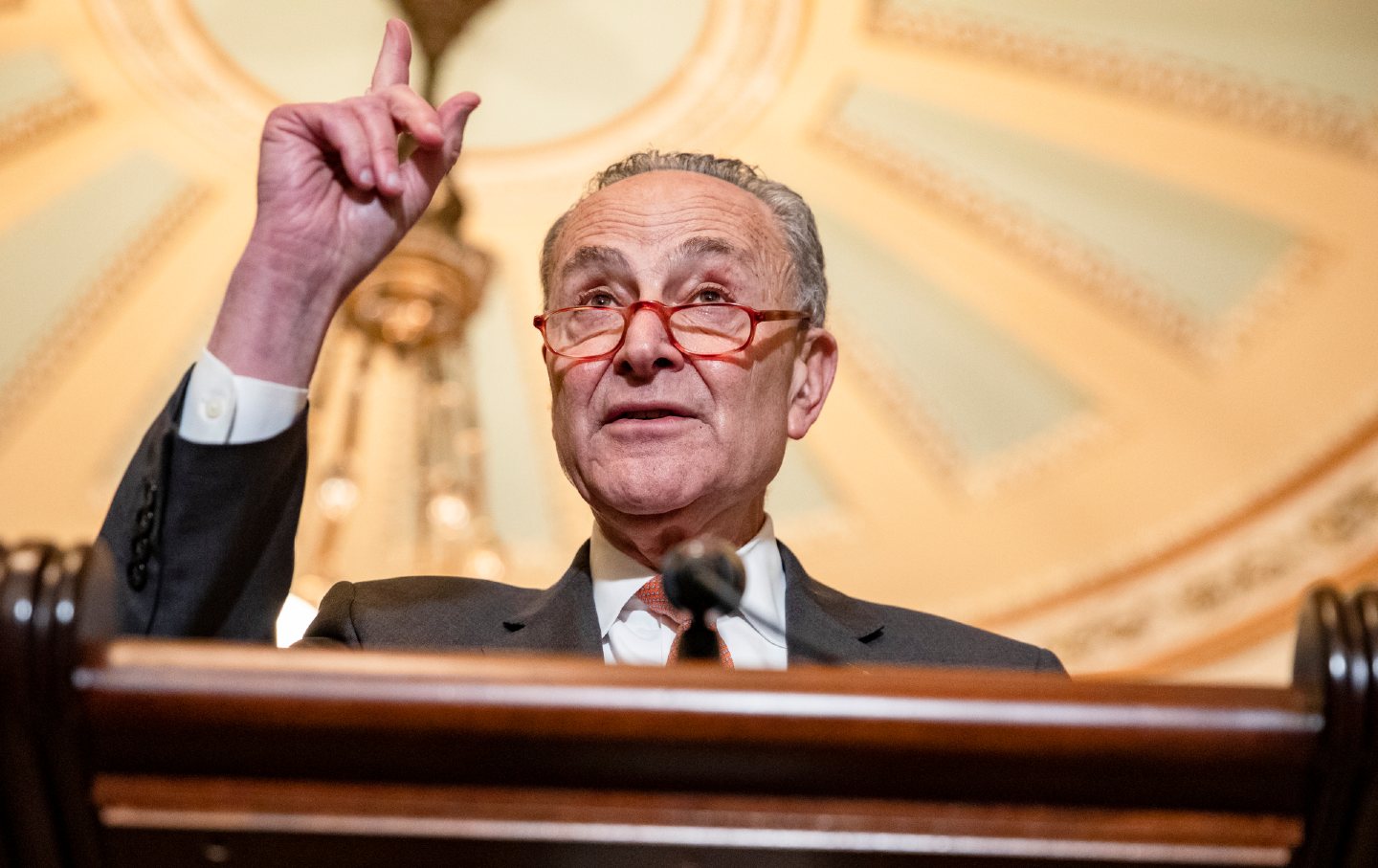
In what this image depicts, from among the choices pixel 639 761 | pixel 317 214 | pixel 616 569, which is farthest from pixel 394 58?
pixel 639 761

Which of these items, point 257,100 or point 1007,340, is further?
point 1007,340

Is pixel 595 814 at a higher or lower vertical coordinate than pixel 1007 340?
higher

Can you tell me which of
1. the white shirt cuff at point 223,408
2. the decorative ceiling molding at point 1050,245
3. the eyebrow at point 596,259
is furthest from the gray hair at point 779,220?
the decorative ceiling molding at point 1050,245

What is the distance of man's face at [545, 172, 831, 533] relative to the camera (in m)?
1.58

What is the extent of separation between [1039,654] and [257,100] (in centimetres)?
468

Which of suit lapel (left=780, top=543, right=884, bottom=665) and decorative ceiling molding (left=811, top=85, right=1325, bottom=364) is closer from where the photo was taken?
suit lapel (left=780, top=543, right=884, bottom=665)

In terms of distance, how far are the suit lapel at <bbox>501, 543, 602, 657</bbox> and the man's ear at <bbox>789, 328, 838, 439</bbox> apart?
39 cm

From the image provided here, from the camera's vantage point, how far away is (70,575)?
78 centimetres

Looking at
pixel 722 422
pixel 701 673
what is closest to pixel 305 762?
pixel 701 673

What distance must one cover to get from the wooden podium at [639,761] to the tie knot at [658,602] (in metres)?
0.75

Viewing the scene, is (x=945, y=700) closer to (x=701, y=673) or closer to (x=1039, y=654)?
(x=701, y=673)

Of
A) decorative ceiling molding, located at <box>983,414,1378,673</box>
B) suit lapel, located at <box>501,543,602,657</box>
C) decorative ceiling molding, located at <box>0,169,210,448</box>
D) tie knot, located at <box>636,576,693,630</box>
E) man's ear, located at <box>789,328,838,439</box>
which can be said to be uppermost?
man's ear, located at <box>789,328,838,439</box>

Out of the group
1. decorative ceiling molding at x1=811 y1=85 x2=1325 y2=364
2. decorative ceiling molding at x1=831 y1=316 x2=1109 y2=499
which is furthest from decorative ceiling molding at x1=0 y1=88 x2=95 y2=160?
decorative ceiling molding at x1=831 y1=316 x2=1109 y2=499

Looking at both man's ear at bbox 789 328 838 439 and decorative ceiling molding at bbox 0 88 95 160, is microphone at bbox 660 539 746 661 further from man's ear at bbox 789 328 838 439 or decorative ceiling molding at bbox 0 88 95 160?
decorative ceiling molding at bbox 0 88 95 160
